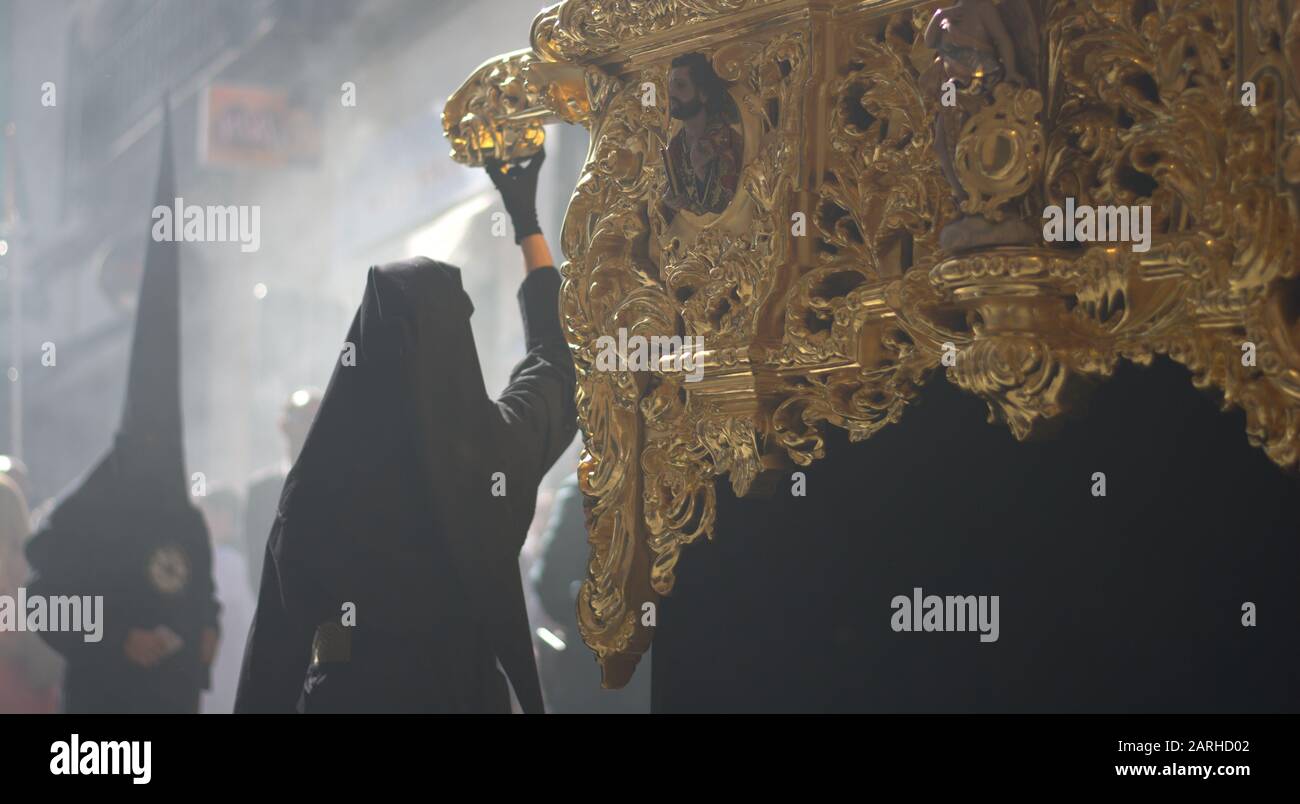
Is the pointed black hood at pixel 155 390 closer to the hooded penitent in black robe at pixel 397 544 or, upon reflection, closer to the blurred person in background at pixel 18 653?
the blurred person in background at pixel 18 653

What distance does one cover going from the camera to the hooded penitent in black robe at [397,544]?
8.45 feet

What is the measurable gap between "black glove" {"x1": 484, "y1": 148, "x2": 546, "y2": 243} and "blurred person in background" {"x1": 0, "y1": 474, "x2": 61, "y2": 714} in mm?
2724

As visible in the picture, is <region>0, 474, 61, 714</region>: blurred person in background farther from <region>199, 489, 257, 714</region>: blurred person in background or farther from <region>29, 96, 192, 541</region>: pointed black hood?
<region>199, 489, 257, 714</region>: blurred person in background

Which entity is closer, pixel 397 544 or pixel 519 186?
pixel 397 544

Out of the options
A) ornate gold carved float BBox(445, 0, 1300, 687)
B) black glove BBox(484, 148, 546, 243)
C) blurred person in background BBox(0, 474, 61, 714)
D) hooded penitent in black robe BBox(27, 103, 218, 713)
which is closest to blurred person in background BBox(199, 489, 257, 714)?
hooded penitent in black robe BBox(27, 103, 218, 713)

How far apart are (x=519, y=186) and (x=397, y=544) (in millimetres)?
832

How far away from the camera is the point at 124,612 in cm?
461

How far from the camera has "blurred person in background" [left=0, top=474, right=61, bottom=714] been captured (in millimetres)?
4777

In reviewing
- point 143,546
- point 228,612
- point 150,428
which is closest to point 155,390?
point 150,428

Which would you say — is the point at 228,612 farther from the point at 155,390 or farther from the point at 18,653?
the point at 155,390

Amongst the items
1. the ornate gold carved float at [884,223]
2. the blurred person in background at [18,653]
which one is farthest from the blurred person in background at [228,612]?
the ornate gold carved float at [884,223]

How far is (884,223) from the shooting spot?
2.21 m

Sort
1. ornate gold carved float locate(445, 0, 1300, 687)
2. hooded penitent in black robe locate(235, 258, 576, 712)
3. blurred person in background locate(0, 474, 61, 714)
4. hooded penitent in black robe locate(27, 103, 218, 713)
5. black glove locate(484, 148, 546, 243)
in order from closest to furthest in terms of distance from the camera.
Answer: ornate gold carved float locate(445, 0, 1300, 687), hooded penitent in black robe locate(235, 258, 576, 712), black glove locate(484, 148, 546, 243), hooded penitent in black robe locate(27, 103, 218, 713), blurred person in background locate(0, 474, 61, 714)
